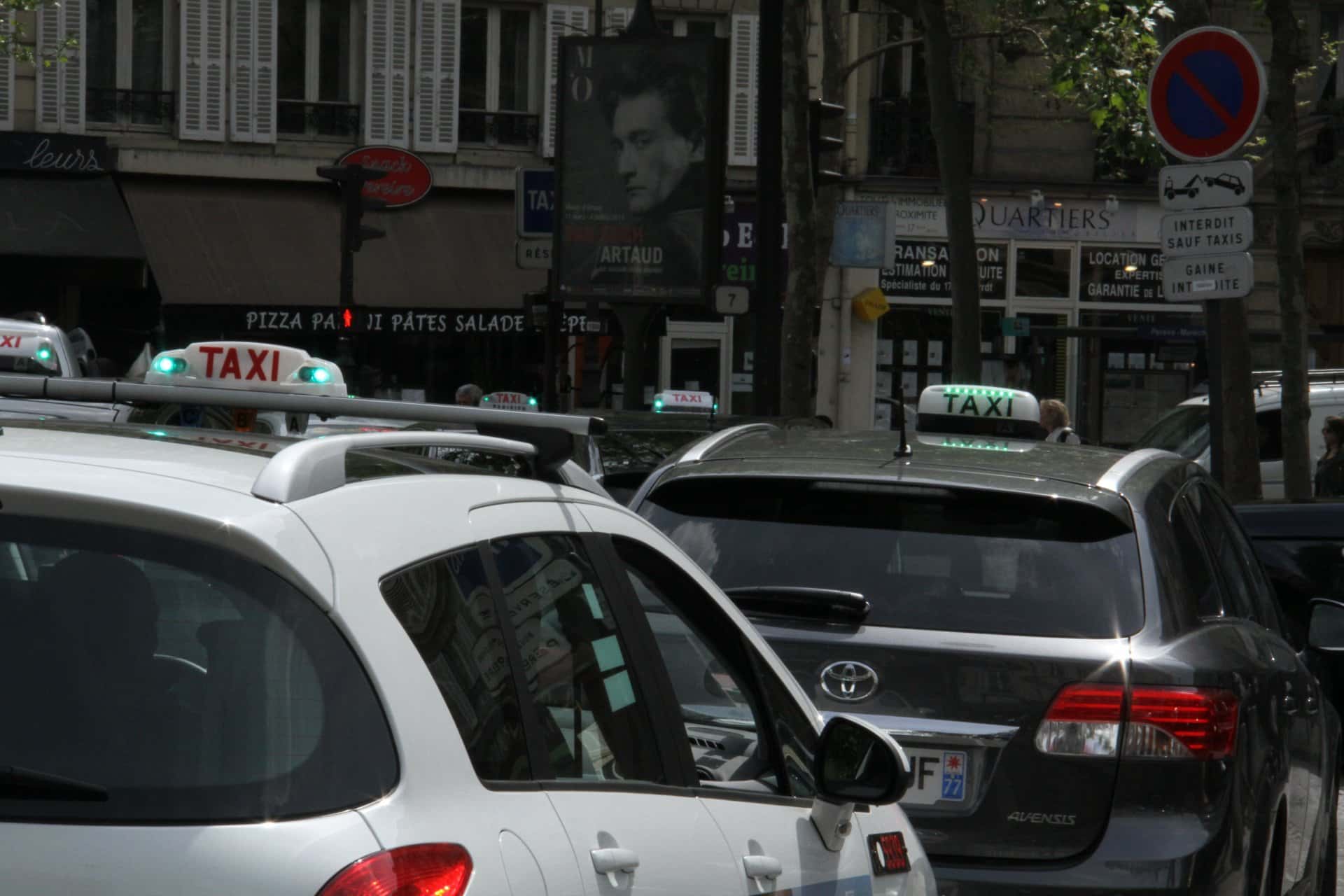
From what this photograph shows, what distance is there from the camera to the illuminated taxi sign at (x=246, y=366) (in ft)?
22.4

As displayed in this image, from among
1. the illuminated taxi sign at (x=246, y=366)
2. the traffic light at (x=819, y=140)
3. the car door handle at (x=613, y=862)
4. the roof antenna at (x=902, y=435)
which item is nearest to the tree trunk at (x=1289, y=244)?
the traffic light at (x=819, y=140)

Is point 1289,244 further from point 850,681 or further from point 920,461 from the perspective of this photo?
point 850,681

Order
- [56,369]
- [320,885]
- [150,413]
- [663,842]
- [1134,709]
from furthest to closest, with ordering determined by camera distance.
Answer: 1. [56,369]
2. [150,413]
3. [1134,709]
4. [663,842]
5. [320,885]

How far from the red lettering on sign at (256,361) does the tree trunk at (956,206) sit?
14.2 metres

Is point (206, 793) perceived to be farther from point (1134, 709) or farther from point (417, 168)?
point (417, 168)

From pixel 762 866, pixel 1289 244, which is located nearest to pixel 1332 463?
pixel 1289 244

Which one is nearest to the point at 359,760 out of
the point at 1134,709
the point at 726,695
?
the point at 726,695

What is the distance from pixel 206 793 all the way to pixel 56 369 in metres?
12.6

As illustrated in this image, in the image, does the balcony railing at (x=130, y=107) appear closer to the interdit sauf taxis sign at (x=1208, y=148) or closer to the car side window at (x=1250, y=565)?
the interdit sauf taxis sign at (x=1208, y=148)

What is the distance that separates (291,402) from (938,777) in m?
2.20

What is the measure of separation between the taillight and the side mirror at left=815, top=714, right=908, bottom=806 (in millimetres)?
1358

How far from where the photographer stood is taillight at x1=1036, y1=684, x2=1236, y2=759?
14.1 ft

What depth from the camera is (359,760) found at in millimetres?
2010

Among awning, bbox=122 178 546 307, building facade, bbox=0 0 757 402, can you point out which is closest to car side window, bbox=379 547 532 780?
building facade, bbox=0 0 757 402
